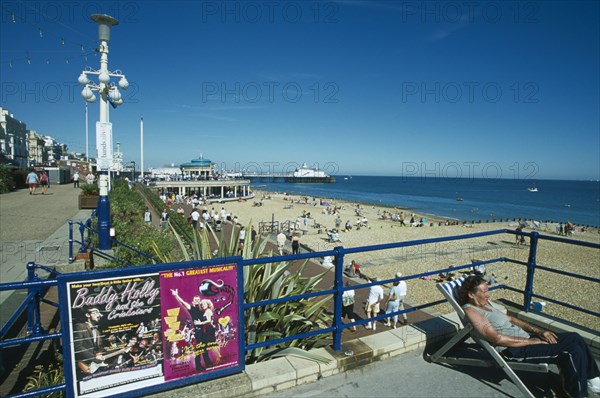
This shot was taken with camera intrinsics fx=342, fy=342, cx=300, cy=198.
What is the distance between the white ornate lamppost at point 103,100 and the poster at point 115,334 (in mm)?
7226

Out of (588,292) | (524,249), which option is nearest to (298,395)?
(588,292)

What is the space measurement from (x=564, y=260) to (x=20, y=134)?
3858 inches

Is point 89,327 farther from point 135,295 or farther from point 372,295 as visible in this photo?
point 372,295

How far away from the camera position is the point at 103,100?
893 centimetres

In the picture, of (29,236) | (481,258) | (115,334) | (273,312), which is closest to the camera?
(115,334)

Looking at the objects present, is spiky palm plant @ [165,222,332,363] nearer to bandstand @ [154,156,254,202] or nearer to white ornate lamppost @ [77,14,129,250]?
white ornate lamppost @ [77,14,129,250]

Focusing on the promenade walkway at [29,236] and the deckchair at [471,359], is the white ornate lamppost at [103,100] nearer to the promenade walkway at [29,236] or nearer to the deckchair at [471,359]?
the promenade walkway at [29,236]

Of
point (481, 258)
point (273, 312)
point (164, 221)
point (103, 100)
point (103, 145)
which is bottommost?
point (481, 258)

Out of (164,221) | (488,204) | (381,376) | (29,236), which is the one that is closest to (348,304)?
(381,376)

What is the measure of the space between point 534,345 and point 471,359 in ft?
1.74

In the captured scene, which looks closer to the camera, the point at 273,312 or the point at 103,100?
the point at 273,312

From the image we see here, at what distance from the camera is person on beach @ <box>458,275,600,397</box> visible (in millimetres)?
2764

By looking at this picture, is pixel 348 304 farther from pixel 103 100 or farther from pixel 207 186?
pixel 207 186

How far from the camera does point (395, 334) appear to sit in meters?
3.69
